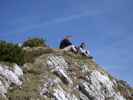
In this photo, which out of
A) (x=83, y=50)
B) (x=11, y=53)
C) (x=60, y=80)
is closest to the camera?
(x=11, y=53)

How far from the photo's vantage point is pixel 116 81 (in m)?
40.3

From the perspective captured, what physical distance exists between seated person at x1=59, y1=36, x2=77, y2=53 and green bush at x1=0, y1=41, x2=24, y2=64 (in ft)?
23.7

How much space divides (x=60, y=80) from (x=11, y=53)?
429cm

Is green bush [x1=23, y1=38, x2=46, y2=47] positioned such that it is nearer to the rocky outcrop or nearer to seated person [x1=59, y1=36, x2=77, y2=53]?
seated person [x1=59, y1=36, x2=77, y2=53]

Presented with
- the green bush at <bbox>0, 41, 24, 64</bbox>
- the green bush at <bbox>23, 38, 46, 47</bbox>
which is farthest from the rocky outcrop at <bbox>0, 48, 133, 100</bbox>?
the green bush at <bbox>23, 38, 46, 47</bbox>

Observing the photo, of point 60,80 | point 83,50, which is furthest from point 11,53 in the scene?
point 83,50

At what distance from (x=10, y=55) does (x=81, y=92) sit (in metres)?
6.27

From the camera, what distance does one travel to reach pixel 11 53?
33406 mm

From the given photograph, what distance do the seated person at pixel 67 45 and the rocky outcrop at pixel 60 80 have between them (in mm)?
1246

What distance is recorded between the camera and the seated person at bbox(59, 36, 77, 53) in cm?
4089

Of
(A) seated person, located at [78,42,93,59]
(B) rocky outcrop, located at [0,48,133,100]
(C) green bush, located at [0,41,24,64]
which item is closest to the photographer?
(B) rocky outcrop, located at [0,48,133,100]

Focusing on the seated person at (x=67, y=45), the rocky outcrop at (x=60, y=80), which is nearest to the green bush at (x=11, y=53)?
the rocky outcrop at (x=60, y=80)

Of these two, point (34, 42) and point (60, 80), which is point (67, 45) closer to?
point (34, 42)

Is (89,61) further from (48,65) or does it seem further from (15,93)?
(15,93)
